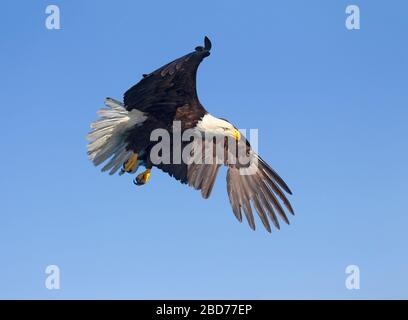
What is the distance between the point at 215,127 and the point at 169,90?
73 cm

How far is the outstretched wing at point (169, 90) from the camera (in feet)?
24.1

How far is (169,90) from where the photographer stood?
779 centimetres

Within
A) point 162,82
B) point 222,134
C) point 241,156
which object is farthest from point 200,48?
point 241,156

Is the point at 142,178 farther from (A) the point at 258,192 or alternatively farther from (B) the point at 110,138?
(A) the point at 258,192

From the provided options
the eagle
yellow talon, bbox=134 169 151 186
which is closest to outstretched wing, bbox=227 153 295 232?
the eagle

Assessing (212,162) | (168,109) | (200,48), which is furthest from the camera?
(212,162)

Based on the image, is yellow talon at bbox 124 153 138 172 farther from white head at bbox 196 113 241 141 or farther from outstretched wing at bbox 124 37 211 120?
white head at bbox 196 113 241 141

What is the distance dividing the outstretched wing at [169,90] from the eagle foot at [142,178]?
965 millimetres

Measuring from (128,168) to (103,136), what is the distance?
51 centimetres

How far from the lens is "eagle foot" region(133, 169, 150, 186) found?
28.8ft

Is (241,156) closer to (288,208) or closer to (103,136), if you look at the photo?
(288,208)

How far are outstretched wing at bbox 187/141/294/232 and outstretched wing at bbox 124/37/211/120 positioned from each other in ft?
3.02

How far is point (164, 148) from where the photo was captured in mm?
8492

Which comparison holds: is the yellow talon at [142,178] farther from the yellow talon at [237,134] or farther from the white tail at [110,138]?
the yellow talon at [237,134]
